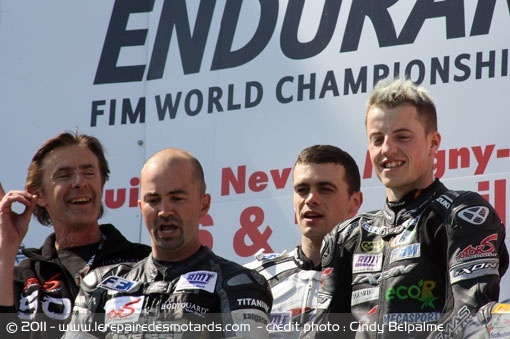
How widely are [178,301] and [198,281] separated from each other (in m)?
0.10

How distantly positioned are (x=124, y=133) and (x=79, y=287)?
5.07 ft

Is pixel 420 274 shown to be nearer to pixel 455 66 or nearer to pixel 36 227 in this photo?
pixel 455 66

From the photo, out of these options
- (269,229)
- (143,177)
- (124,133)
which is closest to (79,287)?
(143,177)

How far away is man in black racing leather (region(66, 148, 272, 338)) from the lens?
13.0ft

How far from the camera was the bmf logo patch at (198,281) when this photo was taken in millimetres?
4023

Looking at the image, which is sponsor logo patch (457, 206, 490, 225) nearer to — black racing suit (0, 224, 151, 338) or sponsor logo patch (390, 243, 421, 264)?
sponsor logo patch (390, 243, 421, 264)

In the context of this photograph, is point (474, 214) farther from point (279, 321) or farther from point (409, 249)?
point (279, 321)

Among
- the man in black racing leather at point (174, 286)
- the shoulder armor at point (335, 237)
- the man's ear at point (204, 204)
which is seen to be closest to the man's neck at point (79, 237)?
the man in black racing leather at point (174, 286)

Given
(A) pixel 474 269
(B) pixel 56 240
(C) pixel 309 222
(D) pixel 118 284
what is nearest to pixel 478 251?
(A) pixel 474 269

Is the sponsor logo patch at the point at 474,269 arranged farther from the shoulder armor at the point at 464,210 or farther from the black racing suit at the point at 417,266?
the shoulder armor at the point at 464,210

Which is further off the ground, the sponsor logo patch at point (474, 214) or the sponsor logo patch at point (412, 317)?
the sponsor logo patch at point (474, 214)

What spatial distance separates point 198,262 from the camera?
4168 mm

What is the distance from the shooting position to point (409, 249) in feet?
12.7

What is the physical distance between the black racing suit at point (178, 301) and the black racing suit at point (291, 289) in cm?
50
